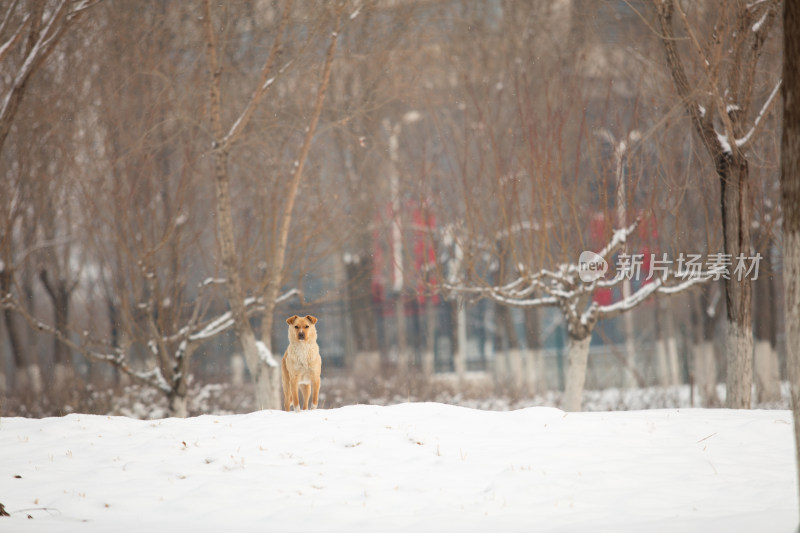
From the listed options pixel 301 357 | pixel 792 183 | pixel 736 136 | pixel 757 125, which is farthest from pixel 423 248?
pixel 792 183

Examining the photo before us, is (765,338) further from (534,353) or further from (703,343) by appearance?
(534,353)

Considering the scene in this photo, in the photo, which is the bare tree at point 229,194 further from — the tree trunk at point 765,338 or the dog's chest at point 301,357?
the tree trunk at point 765,338

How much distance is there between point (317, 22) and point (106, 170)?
500 cm

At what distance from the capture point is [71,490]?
701 centimetres

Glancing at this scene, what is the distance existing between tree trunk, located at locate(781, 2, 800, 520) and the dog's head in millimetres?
5020

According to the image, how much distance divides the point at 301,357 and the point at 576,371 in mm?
5957

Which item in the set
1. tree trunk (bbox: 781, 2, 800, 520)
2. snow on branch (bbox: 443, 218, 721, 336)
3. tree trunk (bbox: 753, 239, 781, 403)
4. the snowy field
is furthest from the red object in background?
tree trunk (bbox: 753, 239, 781, 403)

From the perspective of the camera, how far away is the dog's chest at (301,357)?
8.90 metres

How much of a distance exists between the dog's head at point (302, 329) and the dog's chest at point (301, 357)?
8 centimetres

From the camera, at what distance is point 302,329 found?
8828mm

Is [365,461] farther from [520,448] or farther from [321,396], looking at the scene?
[321,396]

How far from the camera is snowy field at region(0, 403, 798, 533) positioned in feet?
20.6

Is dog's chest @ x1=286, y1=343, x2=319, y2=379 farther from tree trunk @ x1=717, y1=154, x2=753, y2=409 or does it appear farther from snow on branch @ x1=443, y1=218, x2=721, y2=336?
tree trunk @ x1=717, y1=154, x2=753, y2=409

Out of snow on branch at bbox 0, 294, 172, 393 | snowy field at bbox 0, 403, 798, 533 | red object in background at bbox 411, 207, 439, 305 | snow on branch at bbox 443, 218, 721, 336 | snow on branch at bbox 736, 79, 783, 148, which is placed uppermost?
snow on branch at bbox 736, 79, 783, 148
